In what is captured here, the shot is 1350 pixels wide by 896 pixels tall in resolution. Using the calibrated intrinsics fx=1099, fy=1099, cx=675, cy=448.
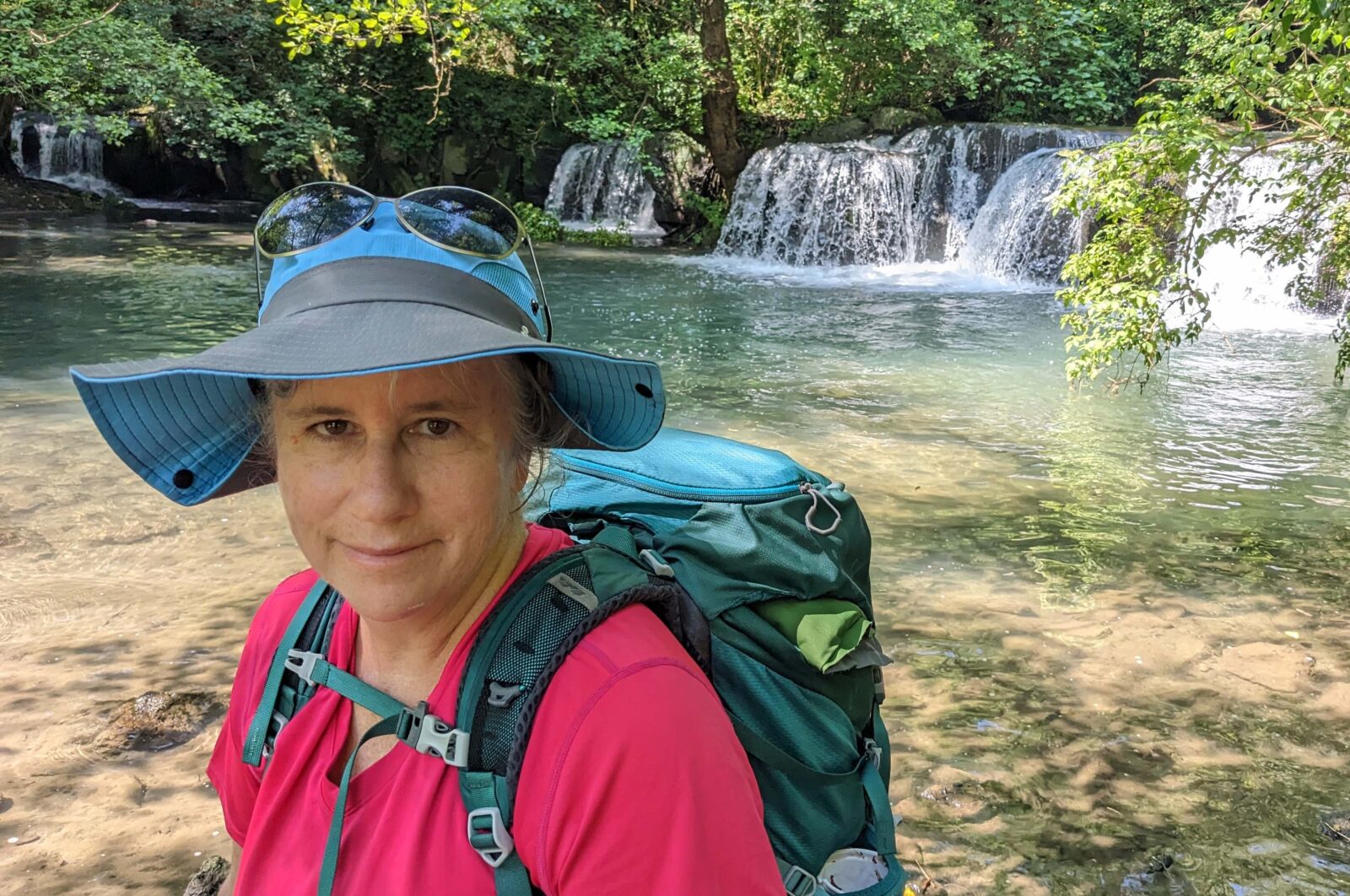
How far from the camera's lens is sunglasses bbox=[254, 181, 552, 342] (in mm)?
1295

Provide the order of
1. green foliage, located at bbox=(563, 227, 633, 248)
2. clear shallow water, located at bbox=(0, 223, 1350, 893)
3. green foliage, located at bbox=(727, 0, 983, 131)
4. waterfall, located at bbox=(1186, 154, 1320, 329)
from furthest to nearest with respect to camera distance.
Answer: green foliage, located at bbox=(563, 227, 633, 248), green foliage, located at bbox=(727, 0, 983, 131), waterfall, located at bbox=(1186, 154, 1320, 329), clear shallow water, located at bbox=(0, 223, 1350, 893)

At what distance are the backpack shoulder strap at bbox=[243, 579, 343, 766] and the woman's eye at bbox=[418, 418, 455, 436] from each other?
0.30 m

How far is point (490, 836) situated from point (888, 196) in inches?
645

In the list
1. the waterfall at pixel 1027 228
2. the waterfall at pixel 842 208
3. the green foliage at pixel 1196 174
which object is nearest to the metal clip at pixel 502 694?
the green foliage at pixel 1196 174

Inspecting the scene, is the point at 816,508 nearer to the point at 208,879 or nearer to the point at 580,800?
the point at 580,800

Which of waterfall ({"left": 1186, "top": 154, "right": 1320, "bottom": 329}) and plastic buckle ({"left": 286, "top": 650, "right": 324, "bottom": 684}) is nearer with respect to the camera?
plastic buckle ({"left": 286, "top": 650, "right": 324, "bottom": 684})

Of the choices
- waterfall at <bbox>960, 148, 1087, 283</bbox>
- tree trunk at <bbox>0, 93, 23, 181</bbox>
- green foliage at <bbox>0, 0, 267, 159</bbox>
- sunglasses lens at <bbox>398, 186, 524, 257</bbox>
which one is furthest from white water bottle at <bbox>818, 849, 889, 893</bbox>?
tree trunk at <bbox>0, 93, 23, 181</bbox>

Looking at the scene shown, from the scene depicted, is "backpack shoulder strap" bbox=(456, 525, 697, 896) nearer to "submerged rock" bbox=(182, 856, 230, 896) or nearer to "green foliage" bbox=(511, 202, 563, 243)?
Result: "submerged rock" bbox=(182, 856, 230, 896)

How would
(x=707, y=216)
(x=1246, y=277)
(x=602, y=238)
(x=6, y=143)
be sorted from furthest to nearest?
(x=6, y=143)
(x=707, y=216)
(x=602, y=238)
(x=1246, y=277)

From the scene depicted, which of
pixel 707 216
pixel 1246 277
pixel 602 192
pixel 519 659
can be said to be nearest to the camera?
pixel 519 659

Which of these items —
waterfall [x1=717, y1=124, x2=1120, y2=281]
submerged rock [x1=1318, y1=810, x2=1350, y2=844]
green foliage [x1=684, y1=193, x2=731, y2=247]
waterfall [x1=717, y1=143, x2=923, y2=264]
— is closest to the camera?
submerged rock [x1=1318, y1=810, x2=1350, y2=844]

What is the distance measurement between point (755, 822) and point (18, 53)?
15712 millimetres

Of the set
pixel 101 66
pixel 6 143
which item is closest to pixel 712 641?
pixel 101 66

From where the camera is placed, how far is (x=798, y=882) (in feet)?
4.20
